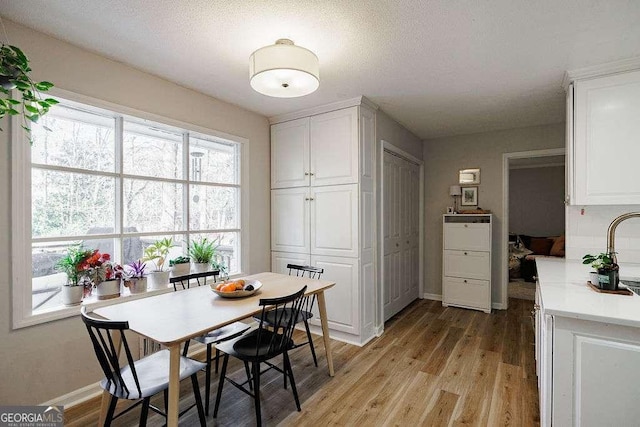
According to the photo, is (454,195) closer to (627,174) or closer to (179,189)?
(627,174)

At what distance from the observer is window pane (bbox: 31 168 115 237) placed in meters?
2.09

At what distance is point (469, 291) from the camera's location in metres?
4.24

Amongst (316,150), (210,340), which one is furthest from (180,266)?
(316,150)

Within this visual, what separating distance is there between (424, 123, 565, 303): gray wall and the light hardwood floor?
54.1 inches

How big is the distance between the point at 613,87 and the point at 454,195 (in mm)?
2321

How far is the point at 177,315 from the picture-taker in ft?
5.78

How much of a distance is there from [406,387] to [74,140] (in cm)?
310

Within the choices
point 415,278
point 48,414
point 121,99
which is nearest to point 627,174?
point 415,278

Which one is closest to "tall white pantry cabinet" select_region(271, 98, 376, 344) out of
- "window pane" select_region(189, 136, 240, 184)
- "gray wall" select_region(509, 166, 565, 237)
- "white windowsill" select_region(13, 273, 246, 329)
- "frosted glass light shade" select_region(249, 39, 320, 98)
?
"window pane" select_region(189, 136, 240, 184)

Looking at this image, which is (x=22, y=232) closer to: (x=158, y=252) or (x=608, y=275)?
(x=158, y=252)

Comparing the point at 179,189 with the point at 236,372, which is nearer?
the point at 236,372

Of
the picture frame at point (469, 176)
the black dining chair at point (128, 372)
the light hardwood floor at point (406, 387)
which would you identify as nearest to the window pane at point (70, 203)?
the black dining chair at point (128, 372)

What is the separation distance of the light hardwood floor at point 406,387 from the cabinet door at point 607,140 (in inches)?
61.4

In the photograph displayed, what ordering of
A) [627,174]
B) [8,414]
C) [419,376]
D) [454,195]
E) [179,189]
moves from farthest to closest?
[454,195] < [179,189] < [419,376] < [627,174] < [8,414]
